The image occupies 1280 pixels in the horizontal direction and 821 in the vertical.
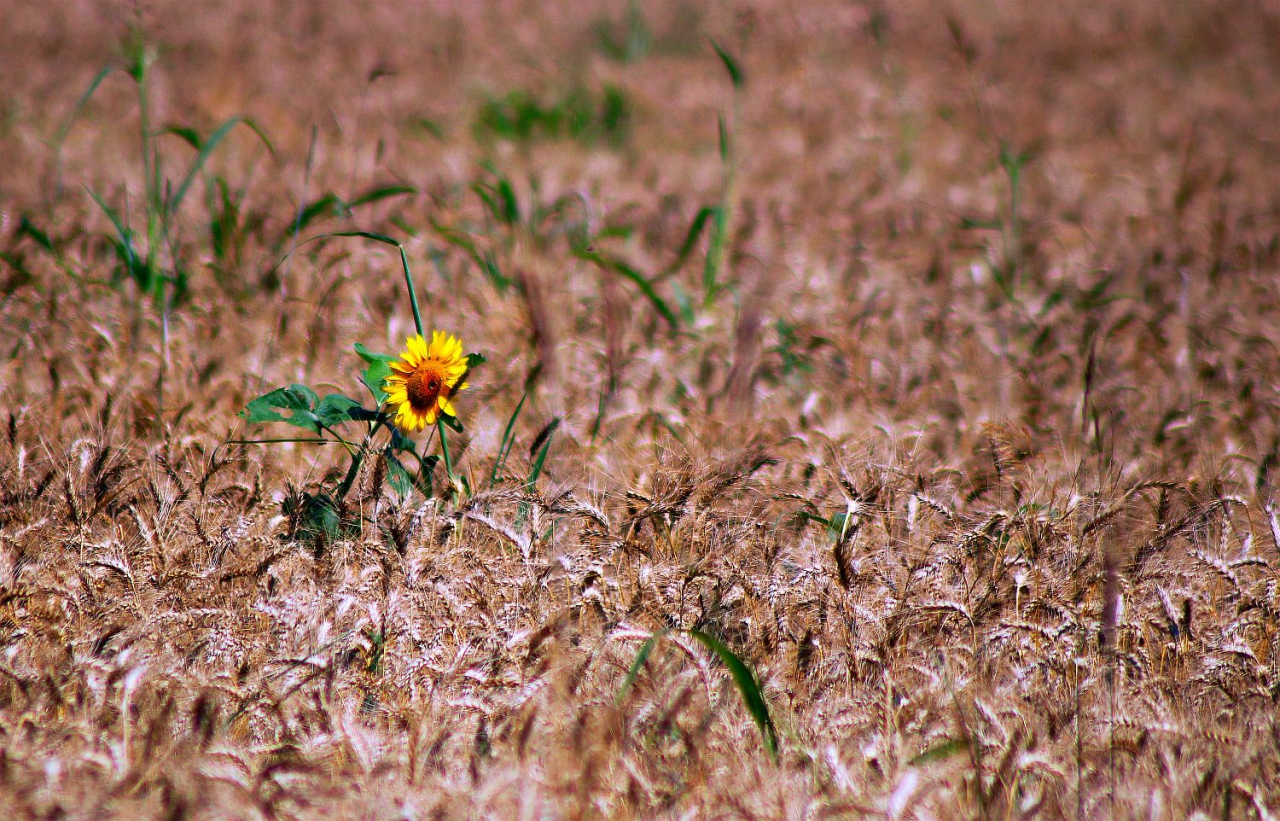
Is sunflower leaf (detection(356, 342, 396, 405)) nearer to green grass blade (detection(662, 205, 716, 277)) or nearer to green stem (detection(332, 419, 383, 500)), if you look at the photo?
green stem (detection(332, 419, 383, 500))

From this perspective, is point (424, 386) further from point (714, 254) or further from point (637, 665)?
point (714, 254)

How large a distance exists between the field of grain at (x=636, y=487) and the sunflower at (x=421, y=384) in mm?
84

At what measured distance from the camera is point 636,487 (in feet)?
5.49

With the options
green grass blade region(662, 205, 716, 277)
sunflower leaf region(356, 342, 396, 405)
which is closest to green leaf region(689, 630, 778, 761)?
sunflower leaf region(356, 342, 396, 405)

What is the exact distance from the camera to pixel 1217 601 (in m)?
1.56

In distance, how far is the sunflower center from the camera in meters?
1.64

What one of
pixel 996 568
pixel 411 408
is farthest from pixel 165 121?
pixel 996 568

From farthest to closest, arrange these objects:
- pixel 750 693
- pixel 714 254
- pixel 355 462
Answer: pixel 714 254 < pixel 355 462 < pixel 750 693

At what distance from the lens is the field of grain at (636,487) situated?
1.25 metres

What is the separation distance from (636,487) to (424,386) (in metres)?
0.37

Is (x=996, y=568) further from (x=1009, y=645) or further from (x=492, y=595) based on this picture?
(x=492, y=595)

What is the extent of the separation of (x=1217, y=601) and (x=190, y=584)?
1.51 m

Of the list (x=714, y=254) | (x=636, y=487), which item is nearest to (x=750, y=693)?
(x=636, y=487)

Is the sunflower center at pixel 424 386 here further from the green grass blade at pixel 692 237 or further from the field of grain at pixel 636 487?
the green grass blade at pixel 692 237
